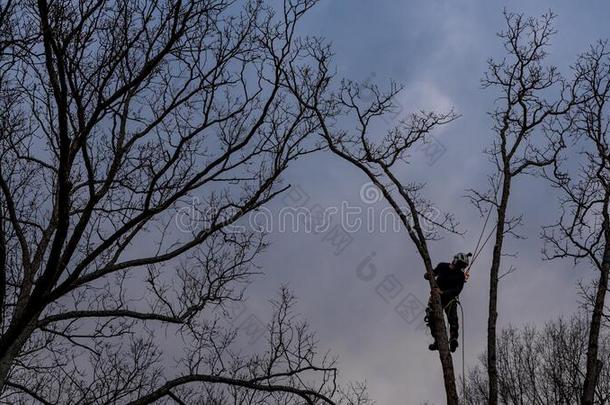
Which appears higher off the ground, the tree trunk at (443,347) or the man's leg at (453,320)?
the man's leg at (453,320)

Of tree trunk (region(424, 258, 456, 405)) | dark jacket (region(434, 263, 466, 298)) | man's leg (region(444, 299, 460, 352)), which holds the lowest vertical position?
tree trunk (region(424, 258, 456, 405))

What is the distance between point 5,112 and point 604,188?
8657 millimetres

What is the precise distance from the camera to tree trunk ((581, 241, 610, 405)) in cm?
862

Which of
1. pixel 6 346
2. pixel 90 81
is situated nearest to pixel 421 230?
pixel 90 81

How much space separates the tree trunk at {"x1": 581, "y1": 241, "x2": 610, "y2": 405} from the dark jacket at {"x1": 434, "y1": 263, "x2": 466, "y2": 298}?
2076 millimetres

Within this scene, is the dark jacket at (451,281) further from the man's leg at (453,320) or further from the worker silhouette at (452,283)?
the man's leg at (453,320)

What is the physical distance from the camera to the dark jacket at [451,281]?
866 centimetres

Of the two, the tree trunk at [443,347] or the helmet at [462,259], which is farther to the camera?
the helmet at [462,259]

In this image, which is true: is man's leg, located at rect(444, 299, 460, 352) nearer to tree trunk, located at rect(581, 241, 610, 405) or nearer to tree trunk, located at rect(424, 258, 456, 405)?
tree trunk, located at rect(424, 258, 456, 405)

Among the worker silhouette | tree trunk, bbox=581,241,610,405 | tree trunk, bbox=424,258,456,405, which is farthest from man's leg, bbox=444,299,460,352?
tree trunk, bbox=581,241,610,405

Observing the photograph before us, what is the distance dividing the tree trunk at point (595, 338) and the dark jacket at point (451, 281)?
2076 millimetres

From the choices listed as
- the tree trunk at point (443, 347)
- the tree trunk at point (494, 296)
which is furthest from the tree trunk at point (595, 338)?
the tree trunk at point (443, 347)

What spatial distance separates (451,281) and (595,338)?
2305 mm

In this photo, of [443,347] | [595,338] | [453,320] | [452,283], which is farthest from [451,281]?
[595,338]
